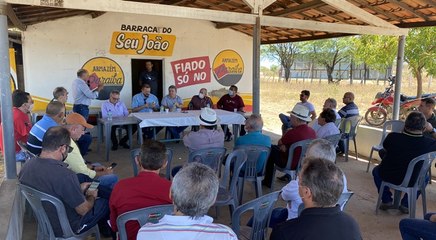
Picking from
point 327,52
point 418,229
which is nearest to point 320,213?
point 418,229

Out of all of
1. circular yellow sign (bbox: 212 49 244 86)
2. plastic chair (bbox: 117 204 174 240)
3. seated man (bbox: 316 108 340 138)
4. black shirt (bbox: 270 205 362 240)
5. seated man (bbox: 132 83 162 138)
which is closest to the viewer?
black shirt (bbox: 270 205 362 240)

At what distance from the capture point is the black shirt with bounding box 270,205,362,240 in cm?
158

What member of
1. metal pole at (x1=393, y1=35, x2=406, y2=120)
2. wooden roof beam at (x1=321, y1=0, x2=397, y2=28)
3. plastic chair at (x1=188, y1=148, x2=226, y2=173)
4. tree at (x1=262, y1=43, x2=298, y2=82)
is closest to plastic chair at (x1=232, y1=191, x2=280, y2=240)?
plastic chair at (x1=188, y1=148, x2=226, y2=173)

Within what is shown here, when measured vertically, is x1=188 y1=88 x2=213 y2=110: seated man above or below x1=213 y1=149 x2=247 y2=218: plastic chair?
above

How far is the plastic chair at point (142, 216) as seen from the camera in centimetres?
195

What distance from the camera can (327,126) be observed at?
483 centimetres

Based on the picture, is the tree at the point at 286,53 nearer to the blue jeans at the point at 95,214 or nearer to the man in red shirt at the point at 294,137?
the man in red shirt at the point at 294,137

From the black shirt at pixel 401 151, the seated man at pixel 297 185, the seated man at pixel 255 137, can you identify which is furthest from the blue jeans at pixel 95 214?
the black shirt at pixel 401 151

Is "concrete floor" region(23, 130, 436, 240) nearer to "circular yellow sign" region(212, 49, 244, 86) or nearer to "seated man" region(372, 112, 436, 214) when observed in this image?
"seated man" region(372, 112, 436, 214)

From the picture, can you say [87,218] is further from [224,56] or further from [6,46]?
[224,56]

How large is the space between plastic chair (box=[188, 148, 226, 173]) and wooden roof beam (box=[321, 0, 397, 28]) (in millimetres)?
3675

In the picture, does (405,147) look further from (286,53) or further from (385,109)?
(286,53)

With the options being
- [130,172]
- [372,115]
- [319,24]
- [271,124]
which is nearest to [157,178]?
[130,172]

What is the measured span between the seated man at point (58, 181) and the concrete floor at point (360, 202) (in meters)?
0.97
